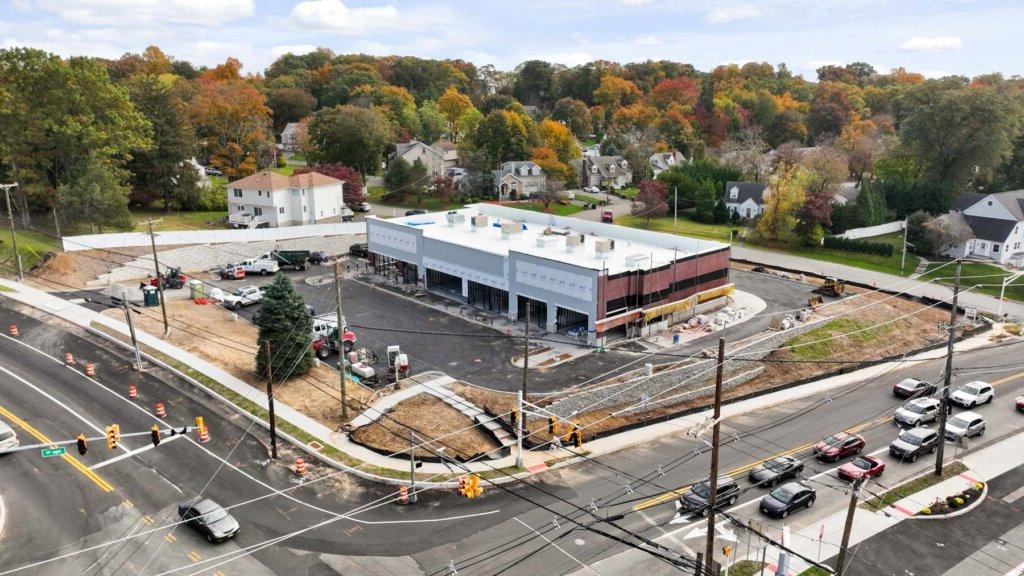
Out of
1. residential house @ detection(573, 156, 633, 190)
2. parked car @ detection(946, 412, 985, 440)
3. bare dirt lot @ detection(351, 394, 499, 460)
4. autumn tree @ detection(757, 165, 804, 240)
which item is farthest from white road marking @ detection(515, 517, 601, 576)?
residential house @ detection(573, 156, 633, 190)

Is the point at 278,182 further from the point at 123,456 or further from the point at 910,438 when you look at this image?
the point at 910,438

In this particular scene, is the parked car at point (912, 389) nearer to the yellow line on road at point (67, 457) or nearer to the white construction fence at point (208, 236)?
the yellow line on road at point (67, 457)

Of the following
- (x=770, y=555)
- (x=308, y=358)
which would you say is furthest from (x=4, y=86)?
(x=770, y=555)

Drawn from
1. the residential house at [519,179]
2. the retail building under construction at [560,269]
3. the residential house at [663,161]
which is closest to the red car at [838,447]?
the retail building under construction at [560,269]

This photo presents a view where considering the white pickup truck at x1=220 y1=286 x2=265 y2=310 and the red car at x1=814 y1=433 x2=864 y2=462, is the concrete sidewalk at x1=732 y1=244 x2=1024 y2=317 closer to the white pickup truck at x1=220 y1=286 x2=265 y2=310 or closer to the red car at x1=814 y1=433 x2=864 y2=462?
the red car at x1=814 y1=433 x2=864 y2=462

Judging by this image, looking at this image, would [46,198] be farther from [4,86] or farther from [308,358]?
[308,358]
